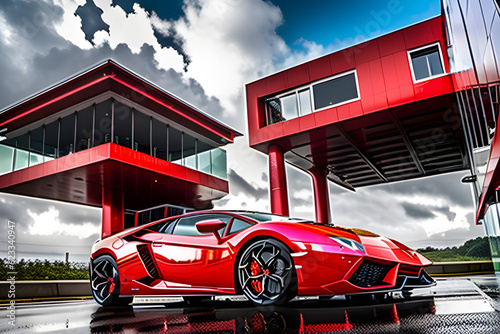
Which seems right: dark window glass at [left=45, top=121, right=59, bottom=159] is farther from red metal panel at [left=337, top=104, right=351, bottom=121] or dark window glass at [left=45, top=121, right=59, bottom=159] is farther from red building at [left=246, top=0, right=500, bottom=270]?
red metal panel at [left=337, top=104, right=351, bottom=121]

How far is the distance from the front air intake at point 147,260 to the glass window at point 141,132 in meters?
12.4

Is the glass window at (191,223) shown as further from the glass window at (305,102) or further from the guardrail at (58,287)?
the glass window at (305,102)

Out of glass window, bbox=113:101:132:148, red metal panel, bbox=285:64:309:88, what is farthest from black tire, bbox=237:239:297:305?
glass window, bbox=113:101:132:148

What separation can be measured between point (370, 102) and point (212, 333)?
36.2 feet

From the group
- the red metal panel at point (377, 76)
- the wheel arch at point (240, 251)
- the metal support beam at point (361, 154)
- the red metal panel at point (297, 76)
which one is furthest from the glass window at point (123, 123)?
the wheel arch at point (240, 251)

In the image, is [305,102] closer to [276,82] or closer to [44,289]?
[276,82]

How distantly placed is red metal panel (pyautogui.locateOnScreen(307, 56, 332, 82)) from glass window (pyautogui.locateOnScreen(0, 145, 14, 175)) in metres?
13.7

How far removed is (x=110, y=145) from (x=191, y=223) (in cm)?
1032

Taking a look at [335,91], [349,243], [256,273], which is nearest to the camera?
[349,243]

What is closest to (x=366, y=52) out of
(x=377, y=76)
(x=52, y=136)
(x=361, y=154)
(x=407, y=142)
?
(x=377, y=76)

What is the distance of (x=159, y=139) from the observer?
19375 millimetres

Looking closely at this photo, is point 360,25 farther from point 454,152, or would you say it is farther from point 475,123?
point 454,152

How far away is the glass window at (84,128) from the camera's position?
53.4 ft

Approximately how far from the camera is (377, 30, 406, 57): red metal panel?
12023 mm
